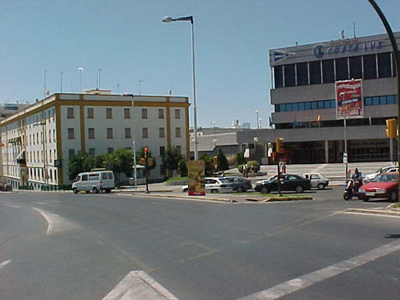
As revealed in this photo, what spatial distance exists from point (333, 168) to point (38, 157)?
44.1 m

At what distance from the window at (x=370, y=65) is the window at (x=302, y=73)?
860 centimetres

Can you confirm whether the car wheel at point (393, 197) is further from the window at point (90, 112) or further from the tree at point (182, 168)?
the window at point (90, 112)

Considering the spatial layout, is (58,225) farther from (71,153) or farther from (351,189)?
(71,153)

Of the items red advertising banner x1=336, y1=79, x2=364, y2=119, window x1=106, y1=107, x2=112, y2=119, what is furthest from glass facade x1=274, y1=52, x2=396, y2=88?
window x1=106, y1=107, x2=112, y2=119

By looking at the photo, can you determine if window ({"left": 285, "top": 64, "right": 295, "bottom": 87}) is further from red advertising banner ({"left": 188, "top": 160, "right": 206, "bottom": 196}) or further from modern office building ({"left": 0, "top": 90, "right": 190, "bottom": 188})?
red advertising banner ({"left": 188, "top": 160, "right": 206, "bottom": 196})

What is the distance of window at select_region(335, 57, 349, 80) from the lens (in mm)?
72125

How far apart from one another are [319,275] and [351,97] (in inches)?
2437

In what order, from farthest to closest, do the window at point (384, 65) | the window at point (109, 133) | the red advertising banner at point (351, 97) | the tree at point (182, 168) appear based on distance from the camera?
1. the window at point (384, 65)
2. the window at point (109, 133)
3. the red advertising banner at point (351, 97)
4. the tree at point (182, 168)

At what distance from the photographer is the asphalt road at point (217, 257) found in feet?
25.6

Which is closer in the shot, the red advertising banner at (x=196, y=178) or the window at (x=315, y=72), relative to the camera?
the red advertising banner at (x=196, y=178)

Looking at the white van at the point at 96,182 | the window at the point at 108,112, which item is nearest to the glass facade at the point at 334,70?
the window at the point at 108,112

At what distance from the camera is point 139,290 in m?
8.00

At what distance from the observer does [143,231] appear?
15.2m

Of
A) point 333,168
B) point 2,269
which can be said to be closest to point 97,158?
point 333,168
